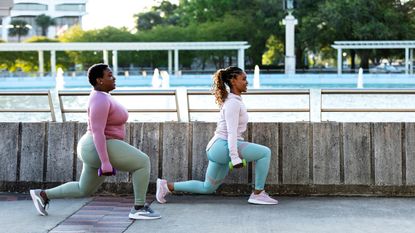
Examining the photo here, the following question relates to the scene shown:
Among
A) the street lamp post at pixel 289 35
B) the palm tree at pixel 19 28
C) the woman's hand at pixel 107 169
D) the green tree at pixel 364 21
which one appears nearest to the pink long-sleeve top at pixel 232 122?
the woman's hand at pixel 107 169

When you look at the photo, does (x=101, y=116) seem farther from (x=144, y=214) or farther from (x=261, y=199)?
(x=261, y=199)

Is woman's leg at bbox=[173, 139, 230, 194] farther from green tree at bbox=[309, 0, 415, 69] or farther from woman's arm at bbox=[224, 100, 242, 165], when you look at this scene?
green tree at bbox=[309, 0, 415, 69]

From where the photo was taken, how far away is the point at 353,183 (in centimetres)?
806

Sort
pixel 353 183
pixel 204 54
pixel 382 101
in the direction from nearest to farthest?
pixel 353 183
pixel 382 101
pixel 204 54

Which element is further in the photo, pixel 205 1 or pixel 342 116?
pixel 205 1

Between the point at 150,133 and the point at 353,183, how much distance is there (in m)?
2.27

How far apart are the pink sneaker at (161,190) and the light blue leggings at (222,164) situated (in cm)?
10

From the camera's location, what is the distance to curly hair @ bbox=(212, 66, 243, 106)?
732 cm

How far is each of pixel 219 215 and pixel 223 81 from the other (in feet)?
4.34

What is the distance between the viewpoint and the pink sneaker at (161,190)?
7.53 metres

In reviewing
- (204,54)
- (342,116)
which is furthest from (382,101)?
(204,54)

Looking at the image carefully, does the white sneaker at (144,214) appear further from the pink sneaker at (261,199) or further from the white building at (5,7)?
the white building at (5,7)

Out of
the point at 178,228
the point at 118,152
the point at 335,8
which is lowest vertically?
the point at 178,228

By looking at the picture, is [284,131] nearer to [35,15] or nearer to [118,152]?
[118,152]
